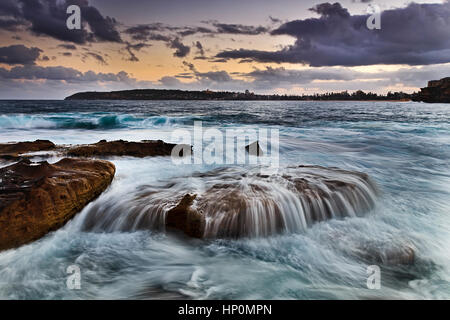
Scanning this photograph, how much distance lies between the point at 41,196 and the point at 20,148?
544 cm

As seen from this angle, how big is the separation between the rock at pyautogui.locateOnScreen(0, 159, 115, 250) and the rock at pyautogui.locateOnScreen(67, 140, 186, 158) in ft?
9.21

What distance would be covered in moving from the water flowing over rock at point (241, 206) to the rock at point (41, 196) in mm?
440

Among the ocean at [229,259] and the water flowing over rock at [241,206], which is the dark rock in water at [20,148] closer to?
the ocean at [229,259]

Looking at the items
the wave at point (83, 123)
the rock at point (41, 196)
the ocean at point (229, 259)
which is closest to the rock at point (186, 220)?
the ocean at point (229, 259)

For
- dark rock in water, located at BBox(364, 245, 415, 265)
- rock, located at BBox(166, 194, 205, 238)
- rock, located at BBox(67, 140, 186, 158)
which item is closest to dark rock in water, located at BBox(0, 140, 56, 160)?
rock, located at BBox(67, 140, 186, 158)

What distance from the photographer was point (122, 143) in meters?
9.18

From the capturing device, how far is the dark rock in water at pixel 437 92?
91312mm

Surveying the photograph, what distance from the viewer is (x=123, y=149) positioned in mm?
8961

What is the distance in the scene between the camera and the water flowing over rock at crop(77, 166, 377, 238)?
4.56m

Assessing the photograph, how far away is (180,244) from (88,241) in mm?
1545

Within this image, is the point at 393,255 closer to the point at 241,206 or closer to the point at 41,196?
the point at 241,206

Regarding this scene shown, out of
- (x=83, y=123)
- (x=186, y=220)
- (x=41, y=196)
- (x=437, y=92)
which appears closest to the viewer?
(x=41, y=196)

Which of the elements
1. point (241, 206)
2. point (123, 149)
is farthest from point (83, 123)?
point (241, 206)
